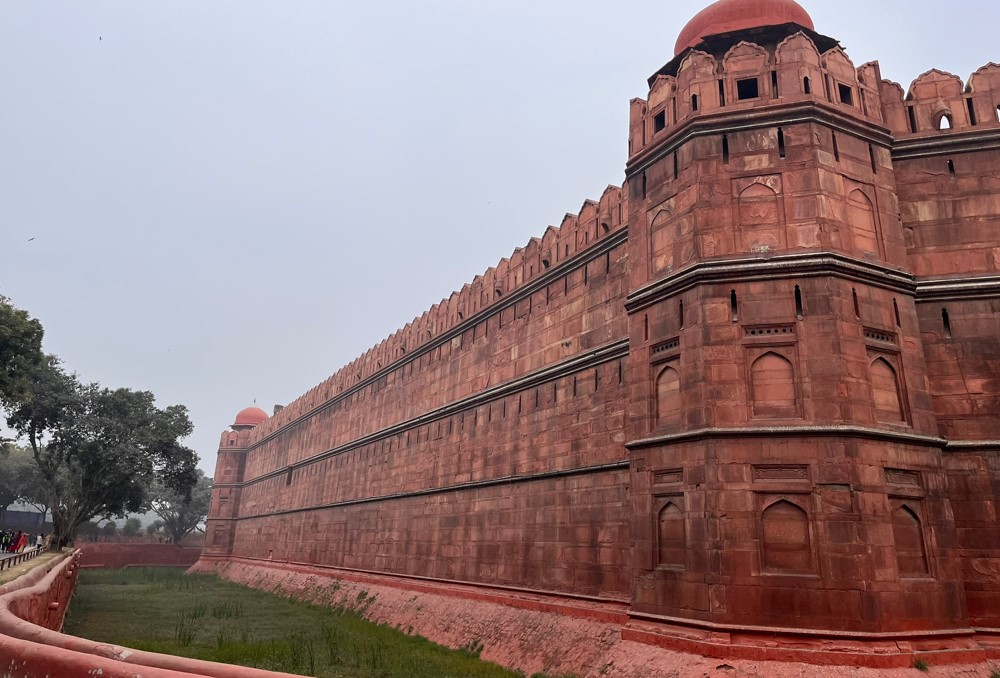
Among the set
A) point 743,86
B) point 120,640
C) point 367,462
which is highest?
point 743,86

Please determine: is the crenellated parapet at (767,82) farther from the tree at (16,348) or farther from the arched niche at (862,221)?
the tree at (16,348)

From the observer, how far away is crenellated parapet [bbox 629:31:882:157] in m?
10.8

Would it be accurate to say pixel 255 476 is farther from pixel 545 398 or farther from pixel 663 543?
pixel 663 543

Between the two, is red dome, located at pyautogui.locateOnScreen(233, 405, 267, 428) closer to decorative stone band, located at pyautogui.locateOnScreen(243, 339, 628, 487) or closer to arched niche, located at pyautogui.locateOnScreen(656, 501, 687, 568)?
decorative stone band, located at pyautogui.locateOnScreen(243, 339, 628, 487)

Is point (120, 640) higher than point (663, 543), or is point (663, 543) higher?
point (663, 543)

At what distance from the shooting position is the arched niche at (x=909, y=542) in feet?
28.7

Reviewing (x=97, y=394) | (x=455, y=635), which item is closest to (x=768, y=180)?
(x=455, y=635)

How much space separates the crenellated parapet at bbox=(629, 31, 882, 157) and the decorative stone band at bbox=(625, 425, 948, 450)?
201 inches

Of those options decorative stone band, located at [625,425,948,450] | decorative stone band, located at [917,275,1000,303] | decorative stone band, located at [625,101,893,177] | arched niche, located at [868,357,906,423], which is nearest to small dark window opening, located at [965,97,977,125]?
decorative stone band, located at [625,101,893,177]

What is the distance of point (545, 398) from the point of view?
50.1 ft

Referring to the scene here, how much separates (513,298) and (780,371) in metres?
9.07

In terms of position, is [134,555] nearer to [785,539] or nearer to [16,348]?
[16,348]

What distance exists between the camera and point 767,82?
35.6 ft

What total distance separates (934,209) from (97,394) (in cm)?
3431
